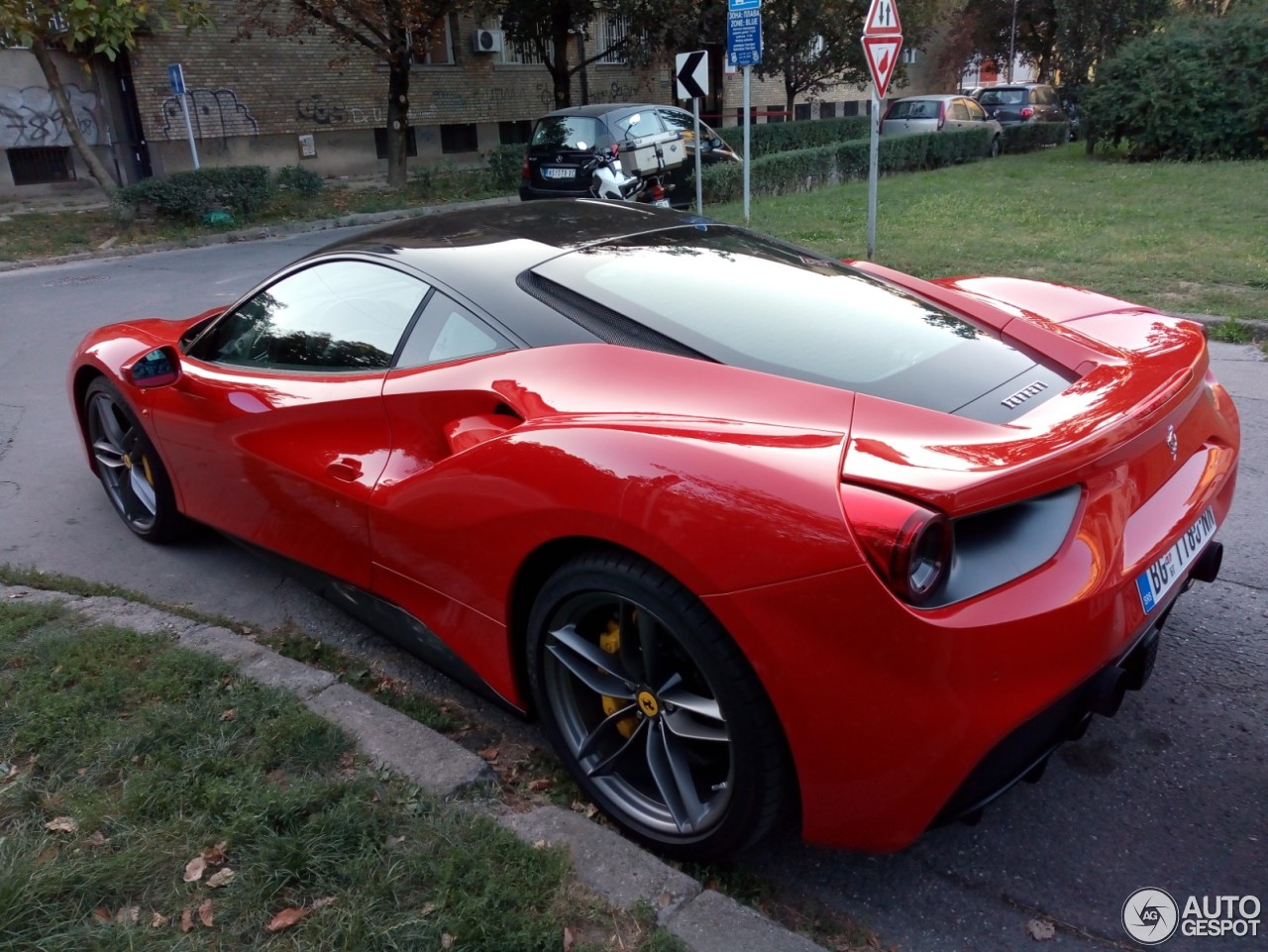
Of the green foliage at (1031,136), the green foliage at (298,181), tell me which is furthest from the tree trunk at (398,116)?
the green foliage at (1031,136)

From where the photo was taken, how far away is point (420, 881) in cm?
221

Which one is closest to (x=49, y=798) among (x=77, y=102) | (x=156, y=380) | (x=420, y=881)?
(x=420, y=881)

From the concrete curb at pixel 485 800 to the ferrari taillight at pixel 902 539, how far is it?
31.2 inches

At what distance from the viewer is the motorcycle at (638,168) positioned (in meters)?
14.1

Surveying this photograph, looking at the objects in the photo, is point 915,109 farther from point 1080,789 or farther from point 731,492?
point 731,492

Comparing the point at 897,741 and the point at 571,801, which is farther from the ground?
the point at 897,741

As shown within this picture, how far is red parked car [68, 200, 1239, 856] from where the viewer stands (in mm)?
1896

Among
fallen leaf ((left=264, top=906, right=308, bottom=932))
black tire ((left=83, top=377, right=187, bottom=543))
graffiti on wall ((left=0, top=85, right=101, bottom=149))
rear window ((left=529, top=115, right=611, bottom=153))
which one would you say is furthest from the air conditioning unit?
fallen leaf ((left=264, top=906, right=308, bottom=932))

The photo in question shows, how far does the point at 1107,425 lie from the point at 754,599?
2.92 feet

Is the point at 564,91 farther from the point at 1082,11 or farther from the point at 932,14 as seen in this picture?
the point at 1082,11

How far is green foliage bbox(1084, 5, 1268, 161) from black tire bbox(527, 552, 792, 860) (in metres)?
21.4

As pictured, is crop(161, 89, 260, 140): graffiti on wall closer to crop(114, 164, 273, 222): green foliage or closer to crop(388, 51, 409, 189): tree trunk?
crop(388, 51, 409, 189): tree trunk

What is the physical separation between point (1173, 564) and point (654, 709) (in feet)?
3.91

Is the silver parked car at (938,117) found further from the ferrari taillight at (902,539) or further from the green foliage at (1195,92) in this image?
the ferrari taillight at (902,539)
